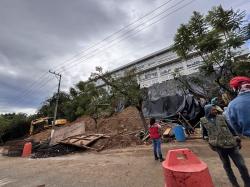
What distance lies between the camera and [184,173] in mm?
2553

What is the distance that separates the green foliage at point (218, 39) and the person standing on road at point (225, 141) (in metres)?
8.48

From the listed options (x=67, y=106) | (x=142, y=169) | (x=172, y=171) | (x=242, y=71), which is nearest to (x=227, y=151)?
(x=172, y=171)

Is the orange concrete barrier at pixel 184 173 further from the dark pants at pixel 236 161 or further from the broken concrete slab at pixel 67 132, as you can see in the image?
the broken concrete slab at pixel 67 132

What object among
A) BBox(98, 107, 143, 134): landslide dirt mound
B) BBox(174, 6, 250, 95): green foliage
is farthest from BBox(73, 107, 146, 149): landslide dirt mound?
BBox(174, 6, 250, 95): green foliage

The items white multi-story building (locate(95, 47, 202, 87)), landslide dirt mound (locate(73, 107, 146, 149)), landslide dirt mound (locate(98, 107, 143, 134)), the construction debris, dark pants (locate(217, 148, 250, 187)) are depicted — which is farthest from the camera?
white multi-story building (locate(95, 47, 202, 87))

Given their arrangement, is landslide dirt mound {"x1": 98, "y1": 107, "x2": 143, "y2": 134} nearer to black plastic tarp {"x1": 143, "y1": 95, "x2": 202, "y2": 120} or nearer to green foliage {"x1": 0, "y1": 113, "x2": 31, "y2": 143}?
black plastic tarp {"x1": 143, "y1": 95, "x2": 202, "y2": 120}

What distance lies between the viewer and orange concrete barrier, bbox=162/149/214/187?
2527mm

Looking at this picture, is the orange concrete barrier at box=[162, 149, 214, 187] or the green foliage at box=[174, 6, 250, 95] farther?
the green foliage at box=[174, 6, 250, 95]

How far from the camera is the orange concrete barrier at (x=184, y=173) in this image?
8.29ft

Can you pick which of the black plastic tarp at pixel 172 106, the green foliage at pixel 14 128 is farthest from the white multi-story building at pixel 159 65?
the black plastic tarp at pixel 172 106

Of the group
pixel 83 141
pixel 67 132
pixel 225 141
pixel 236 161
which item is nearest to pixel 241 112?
pixel 225 141

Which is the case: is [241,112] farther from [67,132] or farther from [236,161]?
[67,132]

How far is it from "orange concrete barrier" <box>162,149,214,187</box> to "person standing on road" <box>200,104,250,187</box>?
125 centimetres

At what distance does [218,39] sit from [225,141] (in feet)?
30.2
